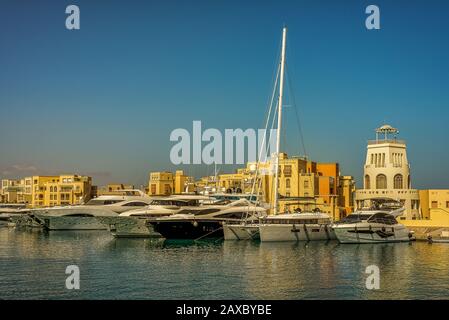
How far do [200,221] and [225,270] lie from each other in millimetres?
22694

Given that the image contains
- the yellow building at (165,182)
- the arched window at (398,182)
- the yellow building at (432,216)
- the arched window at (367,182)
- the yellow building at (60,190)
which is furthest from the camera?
the yellow building at (165,182)

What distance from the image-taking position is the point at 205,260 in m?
36.2

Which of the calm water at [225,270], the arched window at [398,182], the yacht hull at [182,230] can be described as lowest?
the calm water at [225,270]

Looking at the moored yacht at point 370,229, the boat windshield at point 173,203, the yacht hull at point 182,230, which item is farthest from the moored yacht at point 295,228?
the boat windshield at point 173,203

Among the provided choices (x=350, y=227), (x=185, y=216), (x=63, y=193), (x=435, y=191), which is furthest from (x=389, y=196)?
(x=63, y=193)

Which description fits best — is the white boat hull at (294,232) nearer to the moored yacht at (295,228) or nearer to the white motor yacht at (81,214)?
the moored yacht at (295,228)

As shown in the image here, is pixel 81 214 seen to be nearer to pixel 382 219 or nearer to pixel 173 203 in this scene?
pixel 173 203

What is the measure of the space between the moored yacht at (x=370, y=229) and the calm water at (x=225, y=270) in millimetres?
1425

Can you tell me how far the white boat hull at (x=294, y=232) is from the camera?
4772cm

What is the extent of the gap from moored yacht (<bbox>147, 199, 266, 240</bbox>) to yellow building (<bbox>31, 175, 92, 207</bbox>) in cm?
4810

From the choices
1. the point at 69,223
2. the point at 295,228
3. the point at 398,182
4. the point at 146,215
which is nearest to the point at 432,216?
the point at 398,182

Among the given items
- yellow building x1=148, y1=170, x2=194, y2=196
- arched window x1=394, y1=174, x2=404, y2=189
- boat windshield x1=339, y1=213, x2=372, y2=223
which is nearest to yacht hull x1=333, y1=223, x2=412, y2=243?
boat windshield x1=339, y1=213, x2=372, y2=223
